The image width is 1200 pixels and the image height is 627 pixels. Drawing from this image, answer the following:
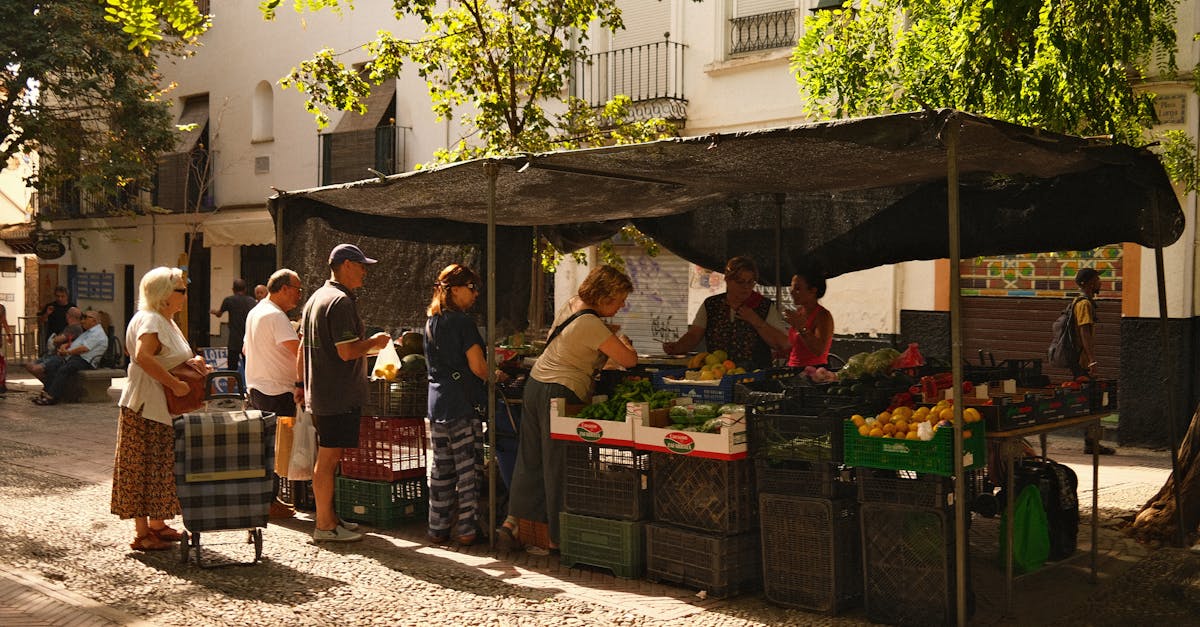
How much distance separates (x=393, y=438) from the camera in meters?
8.56

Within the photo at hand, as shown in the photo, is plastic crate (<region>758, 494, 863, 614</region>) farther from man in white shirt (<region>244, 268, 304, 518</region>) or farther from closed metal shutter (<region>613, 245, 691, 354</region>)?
closed metal shutter (<region>613, 245, 691, 354</region>)

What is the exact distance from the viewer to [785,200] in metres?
9.87

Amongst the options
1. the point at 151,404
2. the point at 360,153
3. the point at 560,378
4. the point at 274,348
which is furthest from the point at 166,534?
the point at 360,153

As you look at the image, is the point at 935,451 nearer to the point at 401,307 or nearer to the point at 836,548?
the point at 836,548

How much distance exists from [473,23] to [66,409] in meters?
8.77

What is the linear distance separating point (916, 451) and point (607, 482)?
198 cm

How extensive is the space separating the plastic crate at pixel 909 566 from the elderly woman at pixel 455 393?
285cm

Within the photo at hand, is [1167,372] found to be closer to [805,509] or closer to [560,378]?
[805,509]

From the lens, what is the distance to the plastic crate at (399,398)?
8.52 metres

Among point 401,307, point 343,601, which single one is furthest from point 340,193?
point 343,601

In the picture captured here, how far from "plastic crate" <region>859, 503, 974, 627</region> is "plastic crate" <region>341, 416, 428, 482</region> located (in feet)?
12.3

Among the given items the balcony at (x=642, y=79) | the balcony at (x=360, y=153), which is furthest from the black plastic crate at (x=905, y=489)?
the balcony at (x=360, y=153)

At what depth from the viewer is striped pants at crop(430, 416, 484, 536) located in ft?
25.8

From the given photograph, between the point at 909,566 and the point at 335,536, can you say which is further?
the point at 335,536
